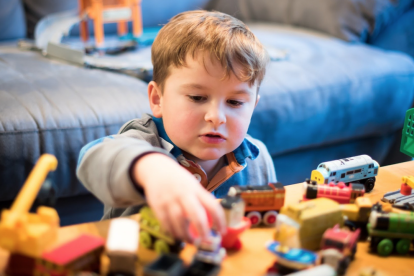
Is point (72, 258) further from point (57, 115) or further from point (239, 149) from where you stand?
point (57, 115)

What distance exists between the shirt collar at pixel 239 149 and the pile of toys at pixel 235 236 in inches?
8.6

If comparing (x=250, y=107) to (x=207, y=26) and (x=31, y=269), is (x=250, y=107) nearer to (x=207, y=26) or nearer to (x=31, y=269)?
(x=207, y=26)

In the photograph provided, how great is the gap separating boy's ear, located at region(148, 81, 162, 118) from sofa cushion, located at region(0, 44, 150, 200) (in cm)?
23

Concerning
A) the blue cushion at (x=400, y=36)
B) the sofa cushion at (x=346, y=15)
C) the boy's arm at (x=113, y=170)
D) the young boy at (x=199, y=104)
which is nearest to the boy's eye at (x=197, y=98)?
the young boy at (x=199, y=104)

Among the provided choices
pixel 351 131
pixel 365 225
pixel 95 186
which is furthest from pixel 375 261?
pixel 351 131

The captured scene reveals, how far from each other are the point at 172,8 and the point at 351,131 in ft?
3.00

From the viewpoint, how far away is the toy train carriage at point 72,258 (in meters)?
0.42

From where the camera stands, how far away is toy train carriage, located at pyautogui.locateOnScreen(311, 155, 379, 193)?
67 cm

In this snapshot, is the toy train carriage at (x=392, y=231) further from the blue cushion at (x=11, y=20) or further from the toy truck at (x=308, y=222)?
the blue cushion at (x=11, y=20)

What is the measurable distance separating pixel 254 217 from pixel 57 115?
0.57 m

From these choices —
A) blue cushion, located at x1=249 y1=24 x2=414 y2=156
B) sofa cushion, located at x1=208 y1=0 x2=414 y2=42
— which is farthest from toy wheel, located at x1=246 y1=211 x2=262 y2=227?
sofa cushion, located at x1=208 y1=0 x2=414 y2=42

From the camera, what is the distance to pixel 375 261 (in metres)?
0.51

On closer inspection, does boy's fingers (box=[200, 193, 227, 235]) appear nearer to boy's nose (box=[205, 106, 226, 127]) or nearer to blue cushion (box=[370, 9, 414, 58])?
boy's nose (box=[205, 106, 226, 127])

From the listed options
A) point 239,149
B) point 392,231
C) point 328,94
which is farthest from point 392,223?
point 328,94
